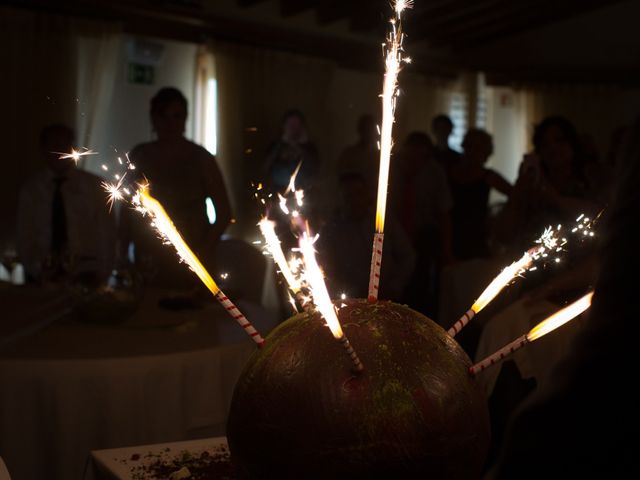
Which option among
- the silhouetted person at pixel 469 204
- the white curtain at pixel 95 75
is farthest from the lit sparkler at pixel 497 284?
the white curtain at pixel 95 75

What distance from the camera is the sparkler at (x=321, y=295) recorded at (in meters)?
1.19

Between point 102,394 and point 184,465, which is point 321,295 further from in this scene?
point 102,394

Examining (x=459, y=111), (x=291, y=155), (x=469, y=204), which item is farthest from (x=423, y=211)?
(x=459, y=111)

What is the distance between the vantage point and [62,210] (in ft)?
16.9

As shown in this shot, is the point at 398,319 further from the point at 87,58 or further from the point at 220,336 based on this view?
the point at 87,58

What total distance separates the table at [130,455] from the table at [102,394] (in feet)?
3.03

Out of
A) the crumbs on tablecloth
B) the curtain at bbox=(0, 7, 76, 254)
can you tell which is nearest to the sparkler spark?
the crumbs on tablecloth

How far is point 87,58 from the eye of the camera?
303 inches

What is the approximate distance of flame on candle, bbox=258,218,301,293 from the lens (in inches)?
54.2

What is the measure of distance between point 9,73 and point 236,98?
2.55m

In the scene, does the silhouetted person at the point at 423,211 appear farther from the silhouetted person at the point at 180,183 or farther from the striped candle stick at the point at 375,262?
the striped candle stick at the point at 375,262

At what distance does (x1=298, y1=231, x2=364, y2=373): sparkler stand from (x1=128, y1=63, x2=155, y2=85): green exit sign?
7.31 meters

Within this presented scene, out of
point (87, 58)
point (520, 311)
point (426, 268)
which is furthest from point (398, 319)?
point (87, 58)

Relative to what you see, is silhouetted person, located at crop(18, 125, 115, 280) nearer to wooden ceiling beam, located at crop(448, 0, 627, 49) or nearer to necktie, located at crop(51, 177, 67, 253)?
necktie, located at crop(51, 177, 67, 253)
